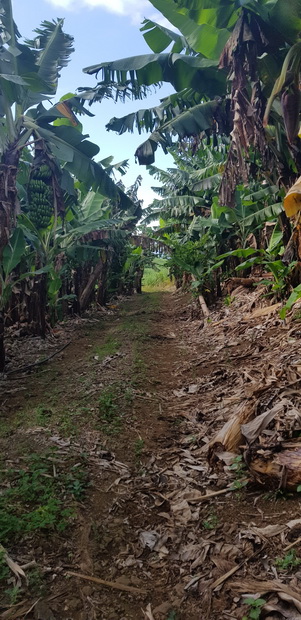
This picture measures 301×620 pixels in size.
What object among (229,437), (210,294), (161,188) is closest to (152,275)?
(161,188)

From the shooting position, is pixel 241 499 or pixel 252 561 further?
pixel 241 499

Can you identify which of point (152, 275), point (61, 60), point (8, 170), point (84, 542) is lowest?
point (152, 275)

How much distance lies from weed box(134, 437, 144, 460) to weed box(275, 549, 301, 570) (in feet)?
5.03

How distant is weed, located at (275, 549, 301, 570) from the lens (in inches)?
75.4

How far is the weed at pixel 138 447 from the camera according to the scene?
3353mm

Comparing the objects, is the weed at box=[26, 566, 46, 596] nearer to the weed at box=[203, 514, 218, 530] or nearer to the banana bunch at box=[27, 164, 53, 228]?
the weed at box=[203, 514, 218, 530]

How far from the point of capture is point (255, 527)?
89.2 inches

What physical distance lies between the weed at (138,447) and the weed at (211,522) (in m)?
0.95

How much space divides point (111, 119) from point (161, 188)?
12.2 m

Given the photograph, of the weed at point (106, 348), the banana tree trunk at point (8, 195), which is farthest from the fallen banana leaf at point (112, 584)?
the banana tree trunk at point (8, 195)

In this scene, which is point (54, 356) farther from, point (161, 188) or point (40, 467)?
point (161, 188)

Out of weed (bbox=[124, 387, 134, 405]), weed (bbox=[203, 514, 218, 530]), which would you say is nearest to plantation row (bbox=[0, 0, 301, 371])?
weed (bbox=[124, 387, 134, 405])

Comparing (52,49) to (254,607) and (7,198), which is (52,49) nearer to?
(7,198)

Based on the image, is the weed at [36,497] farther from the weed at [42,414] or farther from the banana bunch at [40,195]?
the banana bunch at [40,195]
